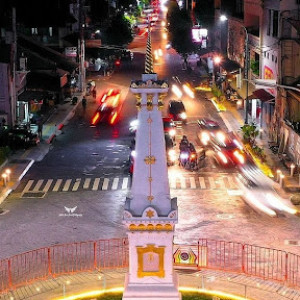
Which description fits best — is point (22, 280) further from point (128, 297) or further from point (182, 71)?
point (182, 71)

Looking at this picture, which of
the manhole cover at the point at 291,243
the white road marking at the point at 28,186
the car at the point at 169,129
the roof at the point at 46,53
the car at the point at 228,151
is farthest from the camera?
the roof at the point at 46,53

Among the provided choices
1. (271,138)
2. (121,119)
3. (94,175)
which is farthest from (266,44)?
(94,175)

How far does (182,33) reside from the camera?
10738 cm

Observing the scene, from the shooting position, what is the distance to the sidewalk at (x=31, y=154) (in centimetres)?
4447

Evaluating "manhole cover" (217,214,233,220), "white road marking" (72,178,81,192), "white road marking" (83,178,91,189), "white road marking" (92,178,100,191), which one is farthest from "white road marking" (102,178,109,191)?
"manhole cover" (217,214,233,220)

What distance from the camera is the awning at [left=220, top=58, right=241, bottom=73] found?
78.5 m

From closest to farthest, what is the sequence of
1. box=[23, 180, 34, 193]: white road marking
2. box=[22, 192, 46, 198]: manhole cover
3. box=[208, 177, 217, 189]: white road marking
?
1. box=[22, 192, 46, 198]: manhole cover
2. box=[23, 180, 34, 193]: white road marking
3. box=[208, 177, 217, 189]: white road marking

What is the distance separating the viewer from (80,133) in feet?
203

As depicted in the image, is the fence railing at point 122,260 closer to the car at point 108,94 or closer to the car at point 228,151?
the car at point 228,151

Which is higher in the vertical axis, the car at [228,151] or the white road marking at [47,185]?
the car at [228,151]

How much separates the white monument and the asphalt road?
10.2m

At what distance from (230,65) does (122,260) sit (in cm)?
5298

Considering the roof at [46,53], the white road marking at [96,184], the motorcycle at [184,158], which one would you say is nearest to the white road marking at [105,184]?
the white road marking at [96,184]

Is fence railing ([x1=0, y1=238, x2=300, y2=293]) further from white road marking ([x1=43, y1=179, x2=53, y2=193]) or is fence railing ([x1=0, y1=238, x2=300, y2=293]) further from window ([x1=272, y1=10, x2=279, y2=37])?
window ([x1=272, y1=10, x2=279, y2=37])
